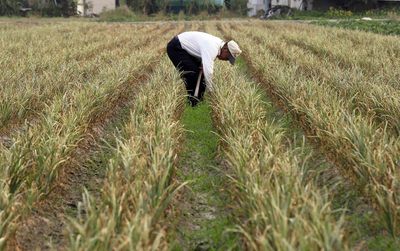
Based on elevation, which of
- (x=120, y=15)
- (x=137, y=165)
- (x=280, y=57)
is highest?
(x=137, y=165)

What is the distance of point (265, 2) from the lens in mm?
54750

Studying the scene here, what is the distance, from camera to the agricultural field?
267 centimetres

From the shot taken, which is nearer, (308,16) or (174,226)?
(174,226)

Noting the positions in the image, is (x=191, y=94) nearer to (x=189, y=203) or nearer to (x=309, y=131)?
(x=309, y=131)

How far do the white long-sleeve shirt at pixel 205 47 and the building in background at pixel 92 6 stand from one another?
42513mm

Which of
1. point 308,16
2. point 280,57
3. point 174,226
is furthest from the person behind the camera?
point 308,16

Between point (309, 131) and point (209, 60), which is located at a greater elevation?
point (209, 60)

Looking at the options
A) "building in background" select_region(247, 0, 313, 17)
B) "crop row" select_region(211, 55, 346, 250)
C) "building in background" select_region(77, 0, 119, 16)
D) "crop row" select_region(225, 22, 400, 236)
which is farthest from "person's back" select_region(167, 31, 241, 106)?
"building in background" select_region(77, 0, 119, 16)

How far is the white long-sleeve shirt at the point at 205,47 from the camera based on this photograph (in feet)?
20.4

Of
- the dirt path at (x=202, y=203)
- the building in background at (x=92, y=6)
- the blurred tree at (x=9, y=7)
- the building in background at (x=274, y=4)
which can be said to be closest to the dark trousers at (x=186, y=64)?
the dirt path at (x=202, y=203)

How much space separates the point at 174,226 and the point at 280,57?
8601mm

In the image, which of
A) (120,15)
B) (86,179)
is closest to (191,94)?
(86,179)

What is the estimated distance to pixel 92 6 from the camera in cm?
4994

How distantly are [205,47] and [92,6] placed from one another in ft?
152
